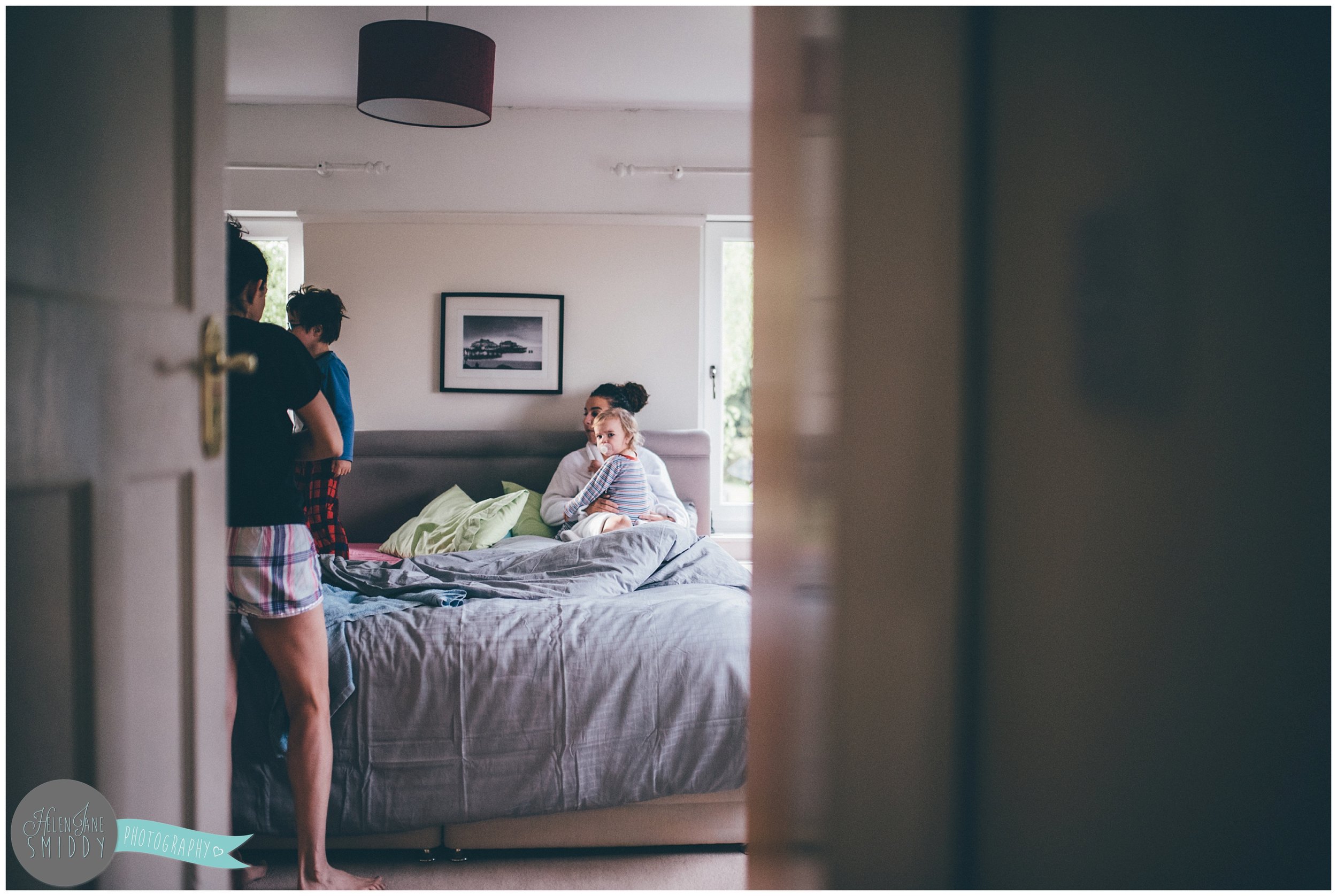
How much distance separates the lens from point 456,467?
3.75 metres

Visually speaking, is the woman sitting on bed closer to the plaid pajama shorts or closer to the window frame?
the plaid pajama shorts

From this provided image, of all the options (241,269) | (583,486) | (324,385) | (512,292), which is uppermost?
(512,292)

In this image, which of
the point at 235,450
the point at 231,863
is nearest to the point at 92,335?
the point at 235,450

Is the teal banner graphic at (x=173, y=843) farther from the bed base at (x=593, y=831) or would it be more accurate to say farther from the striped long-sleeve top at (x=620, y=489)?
the striped long-sleeve top at (x=620, y=489)

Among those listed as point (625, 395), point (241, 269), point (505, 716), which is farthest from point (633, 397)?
point (241, 269)

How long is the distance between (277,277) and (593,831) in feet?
11.3

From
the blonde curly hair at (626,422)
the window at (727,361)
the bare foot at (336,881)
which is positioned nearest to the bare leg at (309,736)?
the bare foot at (336,881)

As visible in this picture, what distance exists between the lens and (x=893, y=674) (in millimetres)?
688

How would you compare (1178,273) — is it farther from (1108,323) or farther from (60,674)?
(60,674)

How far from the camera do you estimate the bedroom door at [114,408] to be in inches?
33.5

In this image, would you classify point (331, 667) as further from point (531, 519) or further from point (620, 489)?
point (531, 519)

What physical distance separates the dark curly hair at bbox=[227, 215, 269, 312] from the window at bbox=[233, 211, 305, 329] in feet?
8.70

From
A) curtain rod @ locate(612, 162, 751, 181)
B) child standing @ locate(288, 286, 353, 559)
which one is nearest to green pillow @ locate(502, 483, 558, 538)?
child standing @ locate(288, 286, 353, 559)

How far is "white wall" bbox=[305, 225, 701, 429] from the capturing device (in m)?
Answer: 3.90
